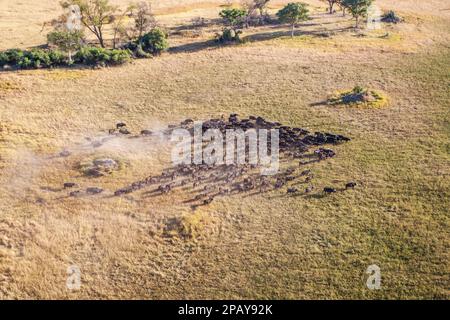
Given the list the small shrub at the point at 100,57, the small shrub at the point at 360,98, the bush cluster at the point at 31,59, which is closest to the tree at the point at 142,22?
the small shrub at the point at 100,57

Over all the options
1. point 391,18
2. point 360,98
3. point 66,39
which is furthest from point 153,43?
point 391,18

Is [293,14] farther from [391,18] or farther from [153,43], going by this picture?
[153,43]

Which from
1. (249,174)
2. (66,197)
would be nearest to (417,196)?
(249,174)

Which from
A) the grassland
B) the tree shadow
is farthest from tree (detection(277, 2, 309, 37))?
the grassland

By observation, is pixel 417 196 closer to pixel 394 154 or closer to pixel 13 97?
pixel 394 154
